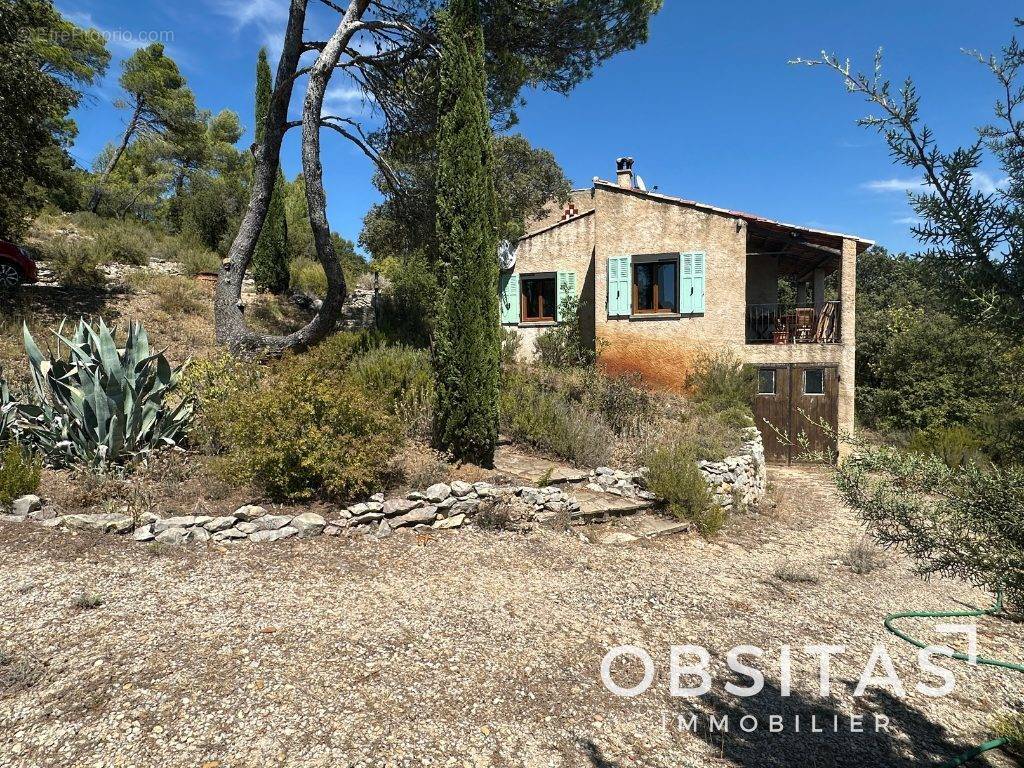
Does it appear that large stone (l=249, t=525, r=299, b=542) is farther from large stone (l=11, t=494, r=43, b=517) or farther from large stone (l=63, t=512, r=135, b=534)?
large stone (l=11, t=494, r=43, b=517)

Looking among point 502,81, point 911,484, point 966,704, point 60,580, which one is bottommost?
point 966,704

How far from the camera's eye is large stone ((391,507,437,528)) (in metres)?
5.62

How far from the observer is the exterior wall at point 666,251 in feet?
39.6

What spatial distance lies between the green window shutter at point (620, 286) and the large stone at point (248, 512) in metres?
9.73

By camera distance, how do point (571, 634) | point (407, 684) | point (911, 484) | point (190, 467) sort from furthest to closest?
point (190, 467) < point (571, 634) < point (407, 684) < point (911, 484)

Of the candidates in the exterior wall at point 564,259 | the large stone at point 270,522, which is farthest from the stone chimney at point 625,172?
the large stone at point 270,522

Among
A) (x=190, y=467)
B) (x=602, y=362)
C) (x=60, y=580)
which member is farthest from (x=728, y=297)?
(x=60, y=580)

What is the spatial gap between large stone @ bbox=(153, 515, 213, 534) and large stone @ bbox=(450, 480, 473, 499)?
8.16 ft

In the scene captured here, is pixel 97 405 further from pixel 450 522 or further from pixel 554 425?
pixel 554 425

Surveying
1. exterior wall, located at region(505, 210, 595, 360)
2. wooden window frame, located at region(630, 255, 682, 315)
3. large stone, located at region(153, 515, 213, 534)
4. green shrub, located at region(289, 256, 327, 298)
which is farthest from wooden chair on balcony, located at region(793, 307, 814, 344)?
green shrub, located at region(289, 256, 327, 298)

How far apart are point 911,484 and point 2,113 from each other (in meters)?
13.9

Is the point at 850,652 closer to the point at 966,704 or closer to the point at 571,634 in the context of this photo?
the point at 966,704

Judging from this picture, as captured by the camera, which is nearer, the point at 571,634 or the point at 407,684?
the point at 407,684

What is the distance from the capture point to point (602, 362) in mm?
12977
